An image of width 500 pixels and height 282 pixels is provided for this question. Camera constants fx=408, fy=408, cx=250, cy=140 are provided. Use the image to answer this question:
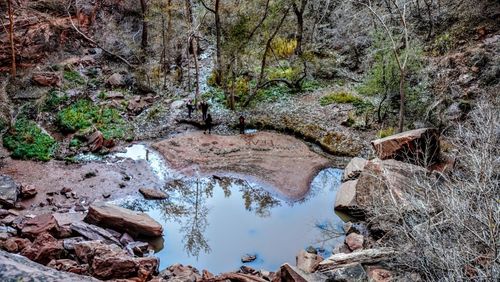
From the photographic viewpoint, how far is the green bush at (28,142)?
14703mm

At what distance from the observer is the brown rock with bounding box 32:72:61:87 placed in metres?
19.0

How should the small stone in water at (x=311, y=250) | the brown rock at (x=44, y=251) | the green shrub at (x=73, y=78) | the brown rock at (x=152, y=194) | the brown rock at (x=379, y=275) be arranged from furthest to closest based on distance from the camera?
the green shrub at (x=73, y=78)
the brown rock at (x=152, y=194)
the small stone in water at (x=311, y=250)
the brown rock at (x=44, y=251)
the brown rock at (x=379, y=275)

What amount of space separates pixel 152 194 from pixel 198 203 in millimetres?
1497

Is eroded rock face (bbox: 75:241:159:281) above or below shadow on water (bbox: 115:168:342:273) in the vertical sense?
above

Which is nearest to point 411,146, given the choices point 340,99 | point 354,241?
point 354,241

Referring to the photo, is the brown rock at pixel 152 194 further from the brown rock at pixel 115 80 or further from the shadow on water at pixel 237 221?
the brown rock at pixel 115 80

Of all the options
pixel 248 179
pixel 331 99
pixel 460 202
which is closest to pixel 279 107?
pixel 331 99

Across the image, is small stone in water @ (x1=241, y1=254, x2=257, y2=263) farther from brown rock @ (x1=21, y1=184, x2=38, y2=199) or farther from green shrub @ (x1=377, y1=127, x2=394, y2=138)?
green shrub @ (x1=377, y1=127, x2=394, y2=138)

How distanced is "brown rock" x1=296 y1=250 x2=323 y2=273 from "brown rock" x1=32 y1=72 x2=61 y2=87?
1489 centimetres

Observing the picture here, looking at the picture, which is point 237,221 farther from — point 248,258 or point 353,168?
point 353,168

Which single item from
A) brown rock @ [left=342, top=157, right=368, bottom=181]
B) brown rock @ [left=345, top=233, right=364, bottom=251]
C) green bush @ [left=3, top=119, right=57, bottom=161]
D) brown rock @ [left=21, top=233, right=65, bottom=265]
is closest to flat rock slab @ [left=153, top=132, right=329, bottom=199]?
brown rock @ [left=342, top=157, right=368, bottom=181]

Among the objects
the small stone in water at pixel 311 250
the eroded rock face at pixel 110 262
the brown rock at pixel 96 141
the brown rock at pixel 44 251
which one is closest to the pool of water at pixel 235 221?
the small stone in water at pixel 311 250

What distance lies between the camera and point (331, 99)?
63.8ft

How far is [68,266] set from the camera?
8258 millimetres
